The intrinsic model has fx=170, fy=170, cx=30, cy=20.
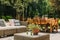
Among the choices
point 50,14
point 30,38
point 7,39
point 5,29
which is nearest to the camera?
point 30,38

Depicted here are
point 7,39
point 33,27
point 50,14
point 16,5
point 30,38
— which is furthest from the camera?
point 50,14

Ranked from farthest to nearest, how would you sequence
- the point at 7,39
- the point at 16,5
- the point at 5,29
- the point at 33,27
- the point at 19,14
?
the point at 19,14 → the point at 16,5 → the point at 5,29 → the point at 7,39 → the point at 33,27

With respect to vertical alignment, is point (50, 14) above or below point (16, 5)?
below

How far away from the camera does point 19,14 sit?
58.6ft

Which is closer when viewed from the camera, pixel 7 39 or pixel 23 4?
pixel 7 39

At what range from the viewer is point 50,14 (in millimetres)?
19625

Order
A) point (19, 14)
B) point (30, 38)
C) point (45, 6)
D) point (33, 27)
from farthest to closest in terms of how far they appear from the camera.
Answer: point (45, 6), point (19, 14), point (33, 27), point (30, 38)

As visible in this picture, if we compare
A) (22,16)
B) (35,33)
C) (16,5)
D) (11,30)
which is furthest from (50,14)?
(35,33)

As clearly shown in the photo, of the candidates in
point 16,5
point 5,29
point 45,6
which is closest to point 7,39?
point 5,29

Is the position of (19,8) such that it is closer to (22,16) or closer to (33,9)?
(22,16)

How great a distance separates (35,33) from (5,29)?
8.80ft

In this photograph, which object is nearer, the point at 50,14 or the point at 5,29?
the point at 5,29

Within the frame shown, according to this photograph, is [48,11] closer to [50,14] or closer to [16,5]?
[50,14]

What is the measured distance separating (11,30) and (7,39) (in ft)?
3.29
